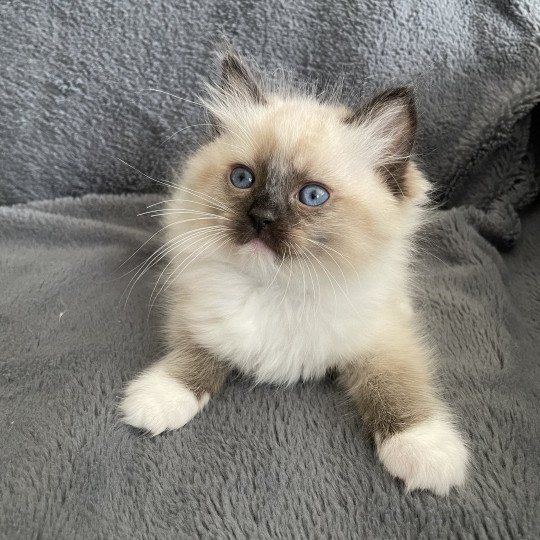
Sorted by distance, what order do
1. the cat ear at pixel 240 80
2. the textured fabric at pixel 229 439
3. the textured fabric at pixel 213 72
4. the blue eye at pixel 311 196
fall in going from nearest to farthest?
the textured fabric at pixel 229 439, the blue eye at pixel 311 196, the cat ear at pixel 240 80, the textured fabric at pixel 213 72

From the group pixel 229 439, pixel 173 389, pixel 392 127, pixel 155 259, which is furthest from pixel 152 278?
pixel 392 127

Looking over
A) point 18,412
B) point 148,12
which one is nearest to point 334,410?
point 18,412

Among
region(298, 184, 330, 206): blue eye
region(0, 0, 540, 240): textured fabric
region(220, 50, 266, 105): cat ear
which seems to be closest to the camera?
region(298, 184, 330, 206): blue eye

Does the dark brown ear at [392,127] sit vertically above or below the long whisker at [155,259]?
above

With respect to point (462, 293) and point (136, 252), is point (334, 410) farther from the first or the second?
point (136, 252)

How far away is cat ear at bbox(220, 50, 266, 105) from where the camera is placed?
3.91 ft

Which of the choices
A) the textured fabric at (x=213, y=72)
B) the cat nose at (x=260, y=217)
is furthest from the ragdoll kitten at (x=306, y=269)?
the textured fabric at (x=213, y=72)

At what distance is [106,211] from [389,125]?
1023 millimetres

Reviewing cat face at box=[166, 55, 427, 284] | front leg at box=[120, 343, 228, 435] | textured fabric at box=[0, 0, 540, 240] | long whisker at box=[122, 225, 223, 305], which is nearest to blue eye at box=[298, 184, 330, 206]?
cat face at box=[166, 55, 427, 284]

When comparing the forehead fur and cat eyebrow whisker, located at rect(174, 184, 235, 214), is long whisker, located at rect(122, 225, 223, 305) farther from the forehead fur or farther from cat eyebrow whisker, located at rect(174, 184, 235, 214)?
the forehead fur

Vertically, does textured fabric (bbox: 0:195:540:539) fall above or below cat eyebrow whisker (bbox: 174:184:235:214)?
below

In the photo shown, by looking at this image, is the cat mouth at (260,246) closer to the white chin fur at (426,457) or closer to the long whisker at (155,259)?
the long whisker at (155,259)

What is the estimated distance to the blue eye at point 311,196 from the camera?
1.04 metres

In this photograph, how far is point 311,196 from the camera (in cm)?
104
